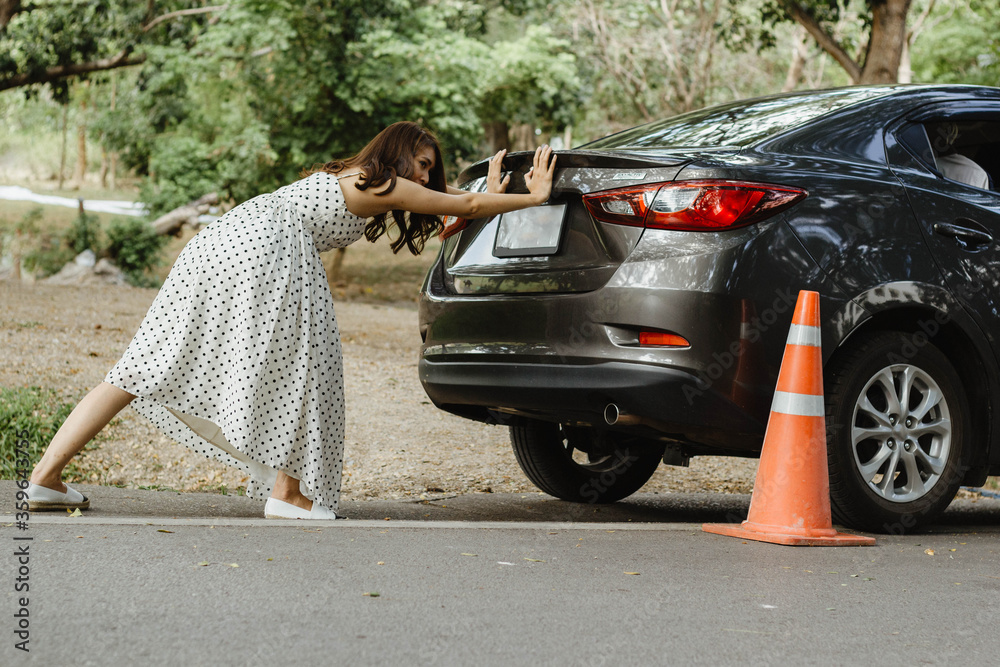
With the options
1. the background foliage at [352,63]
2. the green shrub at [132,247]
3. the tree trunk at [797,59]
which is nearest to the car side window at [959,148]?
the background foliage at [352,63]

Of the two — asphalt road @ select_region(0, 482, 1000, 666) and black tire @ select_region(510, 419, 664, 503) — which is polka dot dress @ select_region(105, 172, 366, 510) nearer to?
asphalt road @ select_region(0, 482, 1000, 666)

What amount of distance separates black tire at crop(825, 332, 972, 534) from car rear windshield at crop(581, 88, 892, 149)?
93 centimetres

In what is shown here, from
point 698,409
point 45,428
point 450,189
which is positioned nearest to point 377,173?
point 450,189

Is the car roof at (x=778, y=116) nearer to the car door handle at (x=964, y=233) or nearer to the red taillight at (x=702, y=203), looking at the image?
the red taillight at (x=702, y=203)

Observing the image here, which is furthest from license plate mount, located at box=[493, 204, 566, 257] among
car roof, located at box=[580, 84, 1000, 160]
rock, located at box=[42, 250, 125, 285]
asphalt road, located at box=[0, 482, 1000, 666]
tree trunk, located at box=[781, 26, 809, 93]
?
tree trunk, located at box=[781, 26, 809, 93]

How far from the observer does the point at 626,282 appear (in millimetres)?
3963

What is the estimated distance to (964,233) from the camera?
4.42 meters

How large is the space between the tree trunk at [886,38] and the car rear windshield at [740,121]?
314 inches

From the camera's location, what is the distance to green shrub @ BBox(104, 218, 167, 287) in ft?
62.1

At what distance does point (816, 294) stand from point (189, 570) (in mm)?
2296

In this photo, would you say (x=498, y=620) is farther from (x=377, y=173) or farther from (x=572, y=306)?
(x=377, y=173)

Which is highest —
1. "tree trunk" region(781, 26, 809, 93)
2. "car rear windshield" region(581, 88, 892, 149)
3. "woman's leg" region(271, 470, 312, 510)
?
"tree trunk" region(781, 26, 809, 93)

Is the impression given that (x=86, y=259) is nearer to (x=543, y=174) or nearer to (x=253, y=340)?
(x=253, y=340)

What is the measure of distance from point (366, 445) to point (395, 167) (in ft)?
8.21
